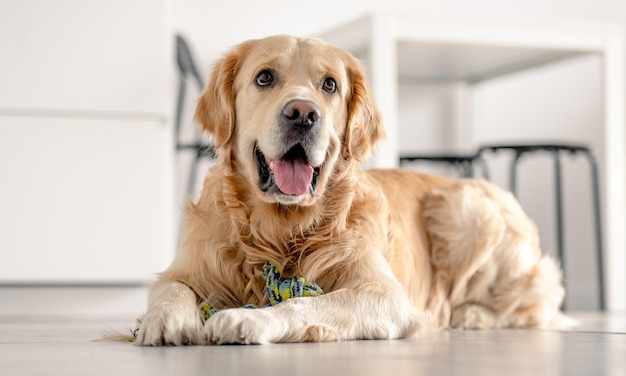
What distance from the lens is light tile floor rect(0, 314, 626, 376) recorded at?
145cm

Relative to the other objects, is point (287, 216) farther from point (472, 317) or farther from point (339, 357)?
point (472, 317)

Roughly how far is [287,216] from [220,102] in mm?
317

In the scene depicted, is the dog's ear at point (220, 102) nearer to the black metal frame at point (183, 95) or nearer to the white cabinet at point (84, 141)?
the white cabinet at point (84, 141)

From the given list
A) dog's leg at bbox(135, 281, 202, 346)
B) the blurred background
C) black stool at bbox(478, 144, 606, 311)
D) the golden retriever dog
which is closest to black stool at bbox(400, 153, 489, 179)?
black stool at bbox(478, 144, 606, 311)

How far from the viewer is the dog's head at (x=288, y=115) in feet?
6.64

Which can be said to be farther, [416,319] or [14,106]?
[14,106]

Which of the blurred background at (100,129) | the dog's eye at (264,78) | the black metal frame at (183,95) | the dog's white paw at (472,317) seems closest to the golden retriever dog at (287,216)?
the dog's eye at (264,78)

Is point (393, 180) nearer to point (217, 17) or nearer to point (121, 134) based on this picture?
point (121, 134)

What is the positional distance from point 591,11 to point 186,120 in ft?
7.68

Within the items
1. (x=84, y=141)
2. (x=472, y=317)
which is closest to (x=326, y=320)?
(x=472, y=317)

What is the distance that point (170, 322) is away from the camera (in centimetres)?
186

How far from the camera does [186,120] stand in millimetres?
4551

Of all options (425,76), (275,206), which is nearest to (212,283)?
Answer: (275,206)

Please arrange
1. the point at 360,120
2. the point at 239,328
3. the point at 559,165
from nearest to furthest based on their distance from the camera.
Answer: the point at 239,328 → the point at 360,120 → the point at 559,165
